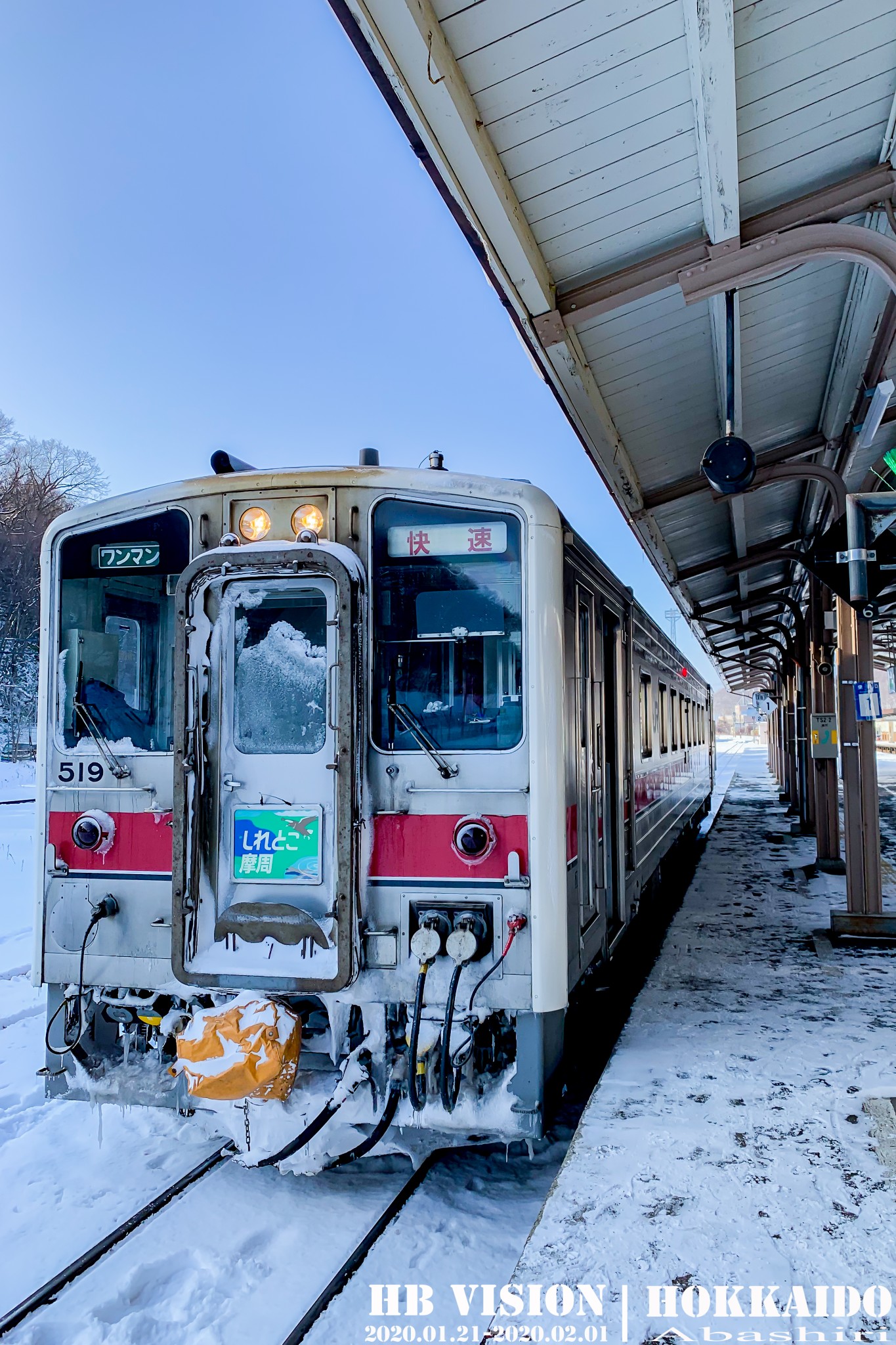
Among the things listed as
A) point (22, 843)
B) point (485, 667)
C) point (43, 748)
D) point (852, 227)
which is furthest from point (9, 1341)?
point (22, 843)

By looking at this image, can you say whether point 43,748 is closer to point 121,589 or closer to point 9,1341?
point 121,589

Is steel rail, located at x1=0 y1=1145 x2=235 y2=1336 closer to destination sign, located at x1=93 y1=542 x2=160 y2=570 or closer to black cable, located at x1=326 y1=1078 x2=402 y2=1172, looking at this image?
black cable, located at x1=326 y1=1078 x2=402 y2=1172

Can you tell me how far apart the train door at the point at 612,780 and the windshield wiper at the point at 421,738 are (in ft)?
7.34

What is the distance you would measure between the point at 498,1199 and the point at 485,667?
88.6 inches

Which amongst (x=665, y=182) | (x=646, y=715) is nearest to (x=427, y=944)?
(x=665, y=182)

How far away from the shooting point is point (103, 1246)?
3.38m

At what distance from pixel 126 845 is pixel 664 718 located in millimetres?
6881

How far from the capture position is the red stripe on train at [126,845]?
12.9ft

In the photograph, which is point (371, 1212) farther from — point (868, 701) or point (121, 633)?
point (868, 701)

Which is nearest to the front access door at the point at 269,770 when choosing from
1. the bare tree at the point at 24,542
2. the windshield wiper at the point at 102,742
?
the windshield wiper at the point at 102,742

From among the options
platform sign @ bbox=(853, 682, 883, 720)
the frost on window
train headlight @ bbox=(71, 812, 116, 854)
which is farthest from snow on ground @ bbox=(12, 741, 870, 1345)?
platform sign @ bbox=(853, 682, 883, 720)

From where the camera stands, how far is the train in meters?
3.62

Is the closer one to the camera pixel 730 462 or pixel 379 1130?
pixel 379 1130

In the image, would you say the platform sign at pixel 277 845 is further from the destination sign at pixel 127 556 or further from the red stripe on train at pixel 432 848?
the destination sign at pixel 127 556
